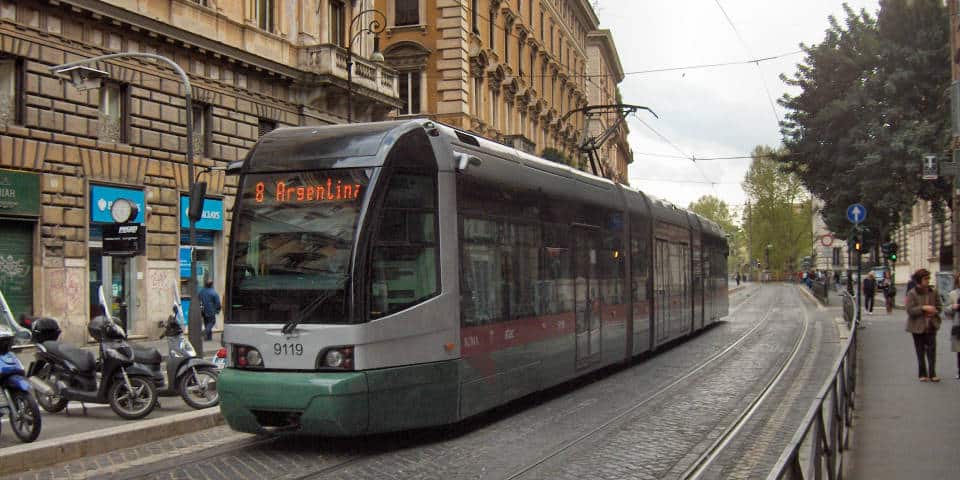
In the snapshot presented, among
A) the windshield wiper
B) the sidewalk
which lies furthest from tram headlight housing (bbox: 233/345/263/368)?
the sidewalk

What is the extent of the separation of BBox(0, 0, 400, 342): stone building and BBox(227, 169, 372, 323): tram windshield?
28.6ft

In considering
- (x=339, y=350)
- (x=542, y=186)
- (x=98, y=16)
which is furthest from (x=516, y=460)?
(x=98, y=16)

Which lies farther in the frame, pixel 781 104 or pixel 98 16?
pixel 781 104

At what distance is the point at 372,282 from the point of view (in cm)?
852

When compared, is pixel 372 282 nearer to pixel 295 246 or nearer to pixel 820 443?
pixel 295 246

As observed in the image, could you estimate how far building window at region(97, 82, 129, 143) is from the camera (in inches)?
808

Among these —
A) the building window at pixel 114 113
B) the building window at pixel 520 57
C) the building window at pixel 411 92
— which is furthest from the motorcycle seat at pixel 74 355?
the building window at pixel 520 57

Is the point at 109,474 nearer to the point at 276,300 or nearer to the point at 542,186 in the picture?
the point at 276,300

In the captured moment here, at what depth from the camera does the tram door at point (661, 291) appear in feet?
60.0

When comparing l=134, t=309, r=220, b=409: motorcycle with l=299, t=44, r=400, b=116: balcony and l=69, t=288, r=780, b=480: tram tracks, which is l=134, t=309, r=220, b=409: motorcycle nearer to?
l=69, t=288, r=780, b=480: tram tracks

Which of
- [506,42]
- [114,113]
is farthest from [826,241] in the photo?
[114,113]

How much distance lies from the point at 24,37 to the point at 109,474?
12.8 m

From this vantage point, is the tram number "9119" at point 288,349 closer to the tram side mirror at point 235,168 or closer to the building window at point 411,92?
the tram side mirror at point 235,168

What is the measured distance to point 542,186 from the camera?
1184 centimetres
